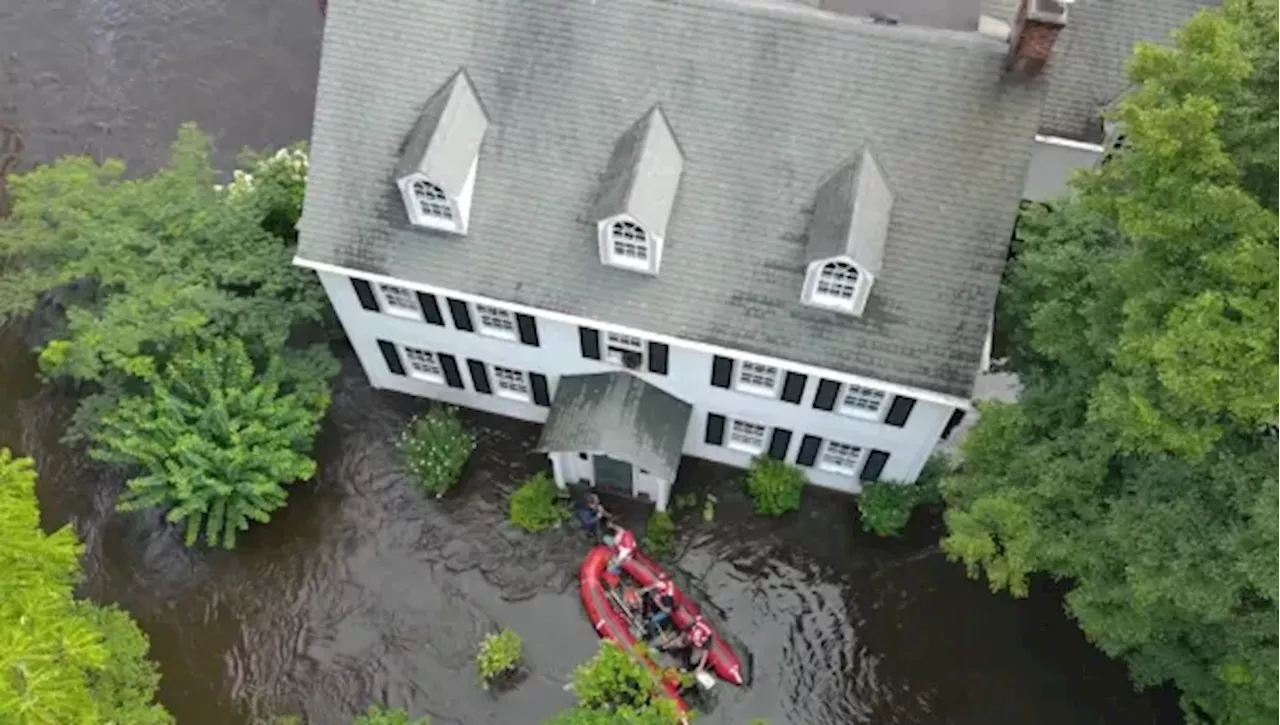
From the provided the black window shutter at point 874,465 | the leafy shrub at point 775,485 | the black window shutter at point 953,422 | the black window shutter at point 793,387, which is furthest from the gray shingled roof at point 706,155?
the leafy shrub at point 775,485

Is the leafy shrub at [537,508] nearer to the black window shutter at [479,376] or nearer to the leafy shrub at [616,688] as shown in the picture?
the black window shutter at [479,376]

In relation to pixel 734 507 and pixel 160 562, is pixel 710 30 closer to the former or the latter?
pixel 734 507

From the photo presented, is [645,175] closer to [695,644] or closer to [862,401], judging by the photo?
[862,401]

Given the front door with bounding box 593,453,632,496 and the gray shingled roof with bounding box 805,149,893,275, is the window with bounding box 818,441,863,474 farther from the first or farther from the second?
the gray shingled roof with bounding box 805,149,893,275

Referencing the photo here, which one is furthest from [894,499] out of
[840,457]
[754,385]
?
[754,385]

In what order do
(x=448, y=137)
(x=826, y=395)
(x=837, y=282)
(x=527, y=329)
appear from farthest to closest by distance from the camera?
1. (x=527, y=329)
2. (x=826, y=395)
3. (x=448, y=137)
4. (x=837, y=282)

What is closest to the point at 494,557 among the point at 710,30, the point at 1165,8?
the point at 710,30
